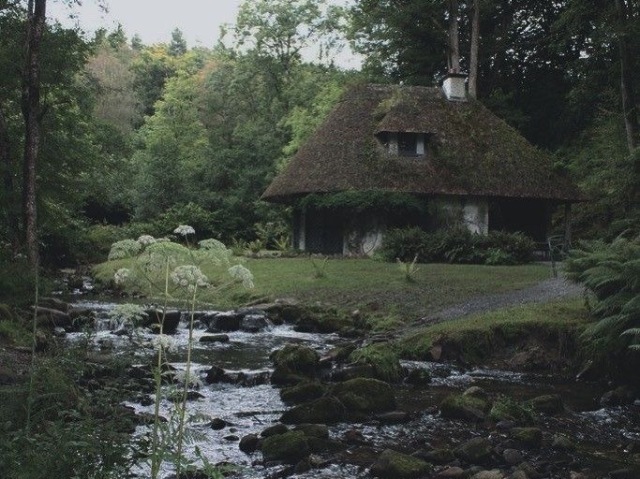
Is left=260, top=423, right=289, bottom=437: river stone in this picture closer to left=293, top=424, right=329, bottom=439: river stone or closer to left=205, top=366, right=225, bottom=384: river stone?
left=293, top=424, right=329, bottom=439: river stone


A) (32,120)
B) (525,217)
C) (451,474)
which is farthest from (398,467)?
(525,217)

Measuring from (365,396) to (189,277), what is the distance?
18.9ft

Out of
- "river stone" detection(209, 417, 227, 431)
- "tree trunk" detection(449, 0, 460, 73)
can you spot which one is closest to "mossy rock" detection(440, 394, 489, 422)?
"river stone" detection(209, 417, 227, 431)

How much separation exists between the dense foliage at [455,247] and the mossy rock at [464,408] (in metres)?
17.3

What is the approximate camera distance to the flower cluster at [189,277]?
4824 millimetres

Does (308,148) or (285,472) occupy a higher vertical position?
(308,148)

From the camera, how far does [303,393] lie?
10.6 m

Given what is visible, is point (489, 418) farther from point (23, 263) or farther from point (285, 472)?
point (23, 263)

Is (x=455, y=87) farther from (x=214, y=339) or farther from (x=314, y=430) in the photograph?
(x=314, y=430)

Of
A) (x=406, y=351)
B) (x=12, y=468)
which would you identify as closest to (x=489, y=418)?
(x=406, y=351)

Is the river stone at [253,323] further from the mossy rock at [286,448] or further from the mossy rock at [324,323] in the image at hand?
the mossy rock at [286,448]

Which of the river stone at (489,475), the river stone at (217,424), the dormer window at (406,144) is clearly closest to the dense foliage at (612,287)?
the river stone at (489,475)

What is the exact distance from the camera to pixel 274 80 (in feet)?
161

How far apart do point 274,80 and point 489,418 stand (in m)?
42.0
